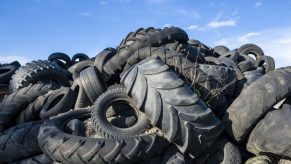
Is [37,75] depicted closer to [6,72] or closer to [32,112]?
[32,112]

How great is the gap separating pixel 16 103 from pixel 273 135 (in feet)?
A: 9.89

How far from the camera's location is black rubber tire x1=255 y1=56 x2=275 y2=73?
19.8 feet

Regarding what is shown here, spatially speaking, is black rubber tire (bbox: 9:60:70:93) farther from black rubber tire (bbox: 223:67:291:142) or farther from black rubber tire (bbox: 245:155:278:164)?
black rubber tire (bbox: 245:155:278:164)

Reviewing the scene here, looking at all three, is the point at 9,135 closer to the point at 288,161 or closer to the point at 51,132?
the point at 51,132

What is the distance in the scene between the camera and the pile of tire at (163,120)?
3062 millimetres

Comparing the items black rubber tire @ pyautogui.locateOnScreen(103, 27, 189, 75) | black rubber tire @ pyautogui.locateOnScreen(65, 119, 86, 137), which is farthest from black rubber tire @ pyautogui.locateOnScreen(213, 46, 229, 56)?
black rubber tire @ pyautogui.locateOnScreen(65, 119, 86, 137)

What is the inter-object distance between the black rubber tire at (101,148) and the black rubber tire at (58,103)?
0.87m

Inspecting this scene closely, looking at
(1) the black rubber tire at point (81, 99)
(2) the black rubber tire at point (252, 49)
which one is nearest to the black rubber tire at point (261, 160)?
(1) the black rubber tire at point (81, 99)

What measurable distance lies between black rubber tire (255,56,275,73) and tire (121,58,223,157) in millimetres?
3205

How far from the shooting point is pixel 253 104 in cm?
324

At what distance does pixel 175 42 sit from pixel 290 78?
5.43ft

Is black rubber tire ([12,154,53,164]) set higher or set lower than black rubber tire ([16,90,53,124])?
lower

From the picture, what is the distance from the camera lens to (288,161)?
3098mm

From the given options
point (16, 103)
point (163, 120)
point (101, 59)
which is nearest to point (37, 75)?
point (16, 103)
